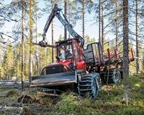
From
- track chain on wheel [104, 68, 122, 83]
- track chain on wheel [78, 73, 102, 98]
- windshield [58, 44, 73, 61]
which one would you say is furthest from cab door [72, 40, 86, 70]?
track chain on wheel [104, 68, 122, 83]

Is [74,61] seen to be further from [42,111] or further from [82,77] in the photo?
[42,111]

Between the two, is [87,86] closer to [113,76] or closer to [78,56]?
[78,56]

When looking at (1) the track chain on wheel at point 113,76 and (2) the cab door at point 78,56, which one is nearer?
(2) the cab door at point 78,56

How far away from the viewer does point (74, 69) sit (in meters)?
11.1

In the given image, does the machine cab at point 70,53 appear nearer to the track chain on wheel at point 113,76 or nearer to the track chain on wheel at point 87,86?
the track chain on wheel at point 87,86

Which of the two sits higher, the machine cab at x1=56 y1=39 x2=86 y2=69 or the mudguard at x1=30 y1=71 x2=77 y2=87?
the machine cab at x1=56 y1=39 x2=86 y2=69

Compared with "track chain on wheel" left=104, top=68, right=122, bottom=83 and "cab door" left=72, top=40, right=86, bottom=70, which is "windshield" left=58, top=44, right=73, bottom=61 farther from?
"track chain on wheel" left=104, top=68, right=122, bottom=83

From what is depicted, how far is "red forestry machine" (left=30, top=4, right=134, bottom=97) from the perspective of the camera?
10.3 metres

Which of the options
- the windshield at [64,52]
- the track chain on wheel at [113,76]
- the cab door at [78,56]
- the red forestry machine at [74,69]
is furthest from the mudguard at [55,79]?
the track chain on wheel at [113,76]

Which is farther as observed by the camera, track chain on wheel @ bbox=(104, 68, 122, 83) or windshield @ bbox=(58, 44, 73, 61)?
track chain on wheel @ bbox=(104, 68, 122, 83)

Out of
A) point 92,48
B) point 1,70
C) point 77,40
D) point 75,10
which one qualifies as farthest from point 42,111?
point 1,70

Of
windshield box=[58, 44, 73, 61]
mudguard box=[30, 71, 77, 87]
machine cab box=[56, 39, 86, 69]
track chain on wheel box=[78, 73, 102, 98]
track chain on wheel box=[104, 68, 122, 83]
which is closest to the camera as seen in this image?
mudguard box=[30, 71, 77, 87]

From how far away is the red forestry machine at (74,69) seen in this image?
33.8 ft

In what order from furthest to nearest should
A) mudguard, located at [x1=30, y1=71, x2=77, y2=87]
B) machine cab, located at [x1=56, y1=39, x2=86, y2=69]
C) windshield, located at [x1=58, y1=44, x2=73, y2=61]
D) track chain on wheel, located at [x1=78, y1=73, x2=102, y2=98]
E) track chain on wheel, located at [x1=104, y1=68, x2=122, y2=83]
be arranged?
track chain on wheel, located at [x1=104, y1=68, x2=122, y2=83] → windshield, located at [x1=58, y1=44, x2=73, y2=61] → machine cab, located at [x1=56, y1=39, x2=86, y2=69] → track chain on wheel, located at [x1=78, y1=73, x2=102, y2=98] → mudguard, located at [x1=30, y1=71, x2=77, y2=87]
